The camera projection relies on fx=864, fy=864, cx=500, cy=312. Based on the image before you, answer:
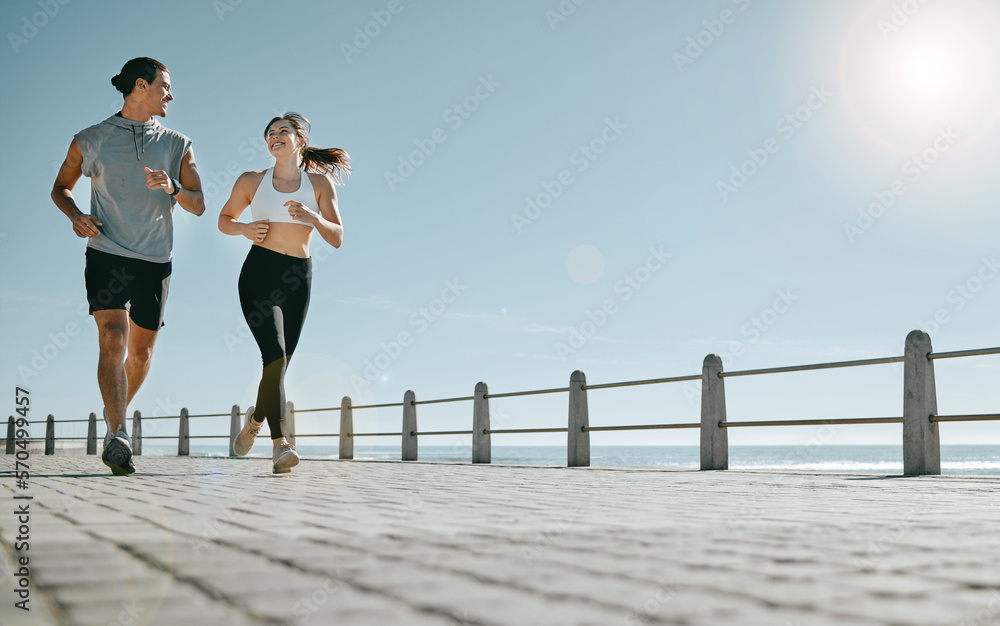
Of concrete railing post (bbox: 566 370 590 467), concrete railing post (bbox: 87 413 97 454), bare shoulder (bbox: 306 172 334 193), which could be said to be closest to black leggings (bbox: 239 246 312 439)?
bare shoulder (bbox: 306 172 334 193)

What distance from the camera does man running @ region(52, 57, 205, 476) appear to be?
5.26 metres

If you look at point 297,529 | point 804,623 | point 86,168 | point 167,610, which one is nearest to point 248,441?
point 86,168

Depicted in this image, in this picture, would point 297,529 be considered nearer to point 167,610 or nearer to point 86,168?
point 167,610

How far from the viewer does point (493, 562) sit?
189cm

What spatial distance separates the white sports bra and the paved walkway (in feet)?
9.00

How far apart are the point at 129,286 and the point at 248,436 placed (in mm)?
1280

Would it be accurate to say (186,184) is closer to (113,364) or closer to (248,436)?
(113,364)

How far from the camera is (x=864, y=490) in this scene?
15.3 feet

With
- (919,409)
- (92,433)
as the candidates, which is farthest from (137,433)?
(919,409)

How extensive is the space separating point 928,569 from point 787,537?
525mm

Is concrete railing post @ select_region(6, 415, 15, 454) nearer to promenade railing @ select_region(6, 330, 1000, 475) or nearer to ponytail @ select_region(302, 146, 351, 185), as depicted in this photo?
promenade railing @ select_region(6, 330, 1000, 475)

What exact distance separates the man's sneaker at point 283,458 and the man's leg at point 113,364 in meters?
0.93

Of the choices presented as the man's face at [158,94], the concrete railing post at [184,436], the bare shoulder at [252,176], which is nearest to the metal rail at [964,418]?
the bare shoulder at [252,176]

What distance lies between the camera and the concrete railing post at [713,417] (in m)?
8.43
